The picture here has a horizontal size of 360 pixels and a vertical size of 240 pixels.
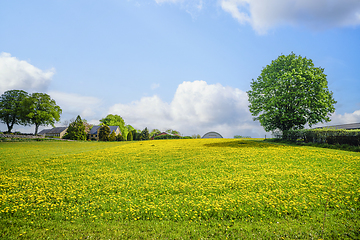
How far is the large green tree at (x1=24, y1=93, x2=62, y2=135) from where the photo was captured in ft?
198

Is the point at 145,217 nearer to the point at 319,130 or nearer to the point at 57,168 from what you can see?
the point at 57,168

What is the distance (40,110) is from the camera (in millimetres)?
62656

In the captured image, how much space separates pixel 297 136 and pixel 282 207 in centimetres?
2512

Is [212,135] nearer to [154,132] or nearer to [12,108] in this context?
[154,132]

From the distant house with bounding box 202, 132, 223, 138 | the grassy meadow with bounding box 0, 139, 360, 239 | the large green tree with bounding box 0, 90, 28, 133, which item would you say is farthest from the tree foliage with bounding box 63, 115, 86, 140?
the grassy meadow with bounding box 0, 139, 360, 239

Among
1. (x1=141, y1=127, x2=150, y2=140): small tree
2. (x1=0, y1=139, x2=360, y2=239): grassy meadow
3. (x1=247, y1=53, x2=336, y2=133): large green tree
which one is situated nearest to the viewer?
(x1=0, y1=139, x2=360, y2=239): grassy meadow

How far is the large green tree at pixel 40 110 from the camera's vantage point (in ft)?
198

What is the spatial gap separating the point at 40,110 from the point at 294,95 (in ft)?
234

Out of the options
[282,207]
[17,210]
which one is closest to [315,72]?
[282,207]

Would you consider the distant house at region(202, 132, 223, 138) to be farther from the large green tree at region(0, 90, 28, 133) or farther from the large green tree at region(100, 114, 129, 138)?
the large green tree at region(0, 90, 28, 133)

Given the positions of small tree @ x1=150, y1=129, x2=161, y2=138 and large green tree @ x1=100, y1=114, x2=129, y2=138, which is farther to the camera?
large green tree @ x1=100, y1=114, x2=129, y2=138

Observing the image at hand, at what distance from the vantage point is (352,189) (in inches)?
316

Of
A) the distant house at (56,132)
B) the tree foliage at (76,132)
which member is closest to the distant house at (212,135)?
the tree foliage at (76,132)

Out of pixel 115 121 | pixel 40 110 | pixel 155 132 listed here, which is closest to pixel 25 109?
pixel 40 110
